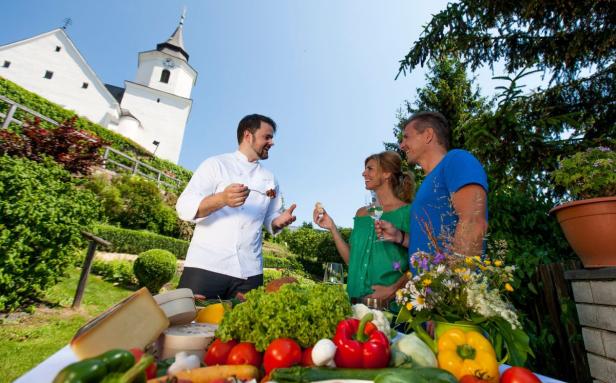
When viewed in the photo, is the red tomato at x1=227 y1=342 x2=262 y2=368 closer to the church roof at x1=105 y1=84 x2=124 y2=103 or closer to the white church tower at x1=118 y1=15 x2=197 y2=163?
the white church tower at x1=118 y1=15 x2=197 y2=163

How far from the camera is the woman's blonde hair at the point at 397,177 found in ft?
10.8

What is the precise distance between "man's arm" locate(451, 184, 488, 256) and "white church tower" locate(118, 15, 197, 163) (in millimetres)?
48688

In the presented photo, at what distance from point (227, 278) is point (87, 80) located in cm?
4732

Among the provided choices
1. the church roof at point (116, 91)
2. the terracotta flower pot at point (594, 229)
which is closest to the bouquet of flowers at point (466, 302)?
the terracotta flower pot at point (594, 229)

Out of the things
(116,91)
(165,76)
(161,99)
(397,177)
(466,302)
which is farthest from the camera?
(116,91)

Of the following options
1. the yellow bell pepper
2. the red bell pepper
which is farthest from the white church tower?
the yellow bell pepper

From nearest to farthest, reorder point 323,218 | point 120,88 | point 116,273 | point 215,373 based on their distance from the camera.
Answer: point 215,373
point 323,218
point 116,273
point 120,88

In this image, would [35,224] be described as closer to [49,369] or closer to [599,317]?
[49,369]

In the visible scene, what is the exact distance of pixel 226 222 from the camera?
2.90m

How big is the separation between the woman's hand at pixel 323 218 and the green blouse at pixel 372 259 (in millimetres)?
290

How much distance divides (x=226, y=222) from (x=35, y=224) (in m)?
4.14

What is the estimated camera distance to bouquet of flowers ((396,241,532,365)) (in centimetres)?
138

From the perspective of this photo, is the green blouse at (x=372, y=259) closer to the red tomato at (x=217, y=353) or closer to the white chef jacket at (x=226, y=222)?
the white chef jacket at (x=226, y=222)

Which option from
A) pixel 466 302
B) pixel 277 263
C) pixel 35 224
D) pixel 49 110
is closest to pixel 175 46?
pixel 49 110
